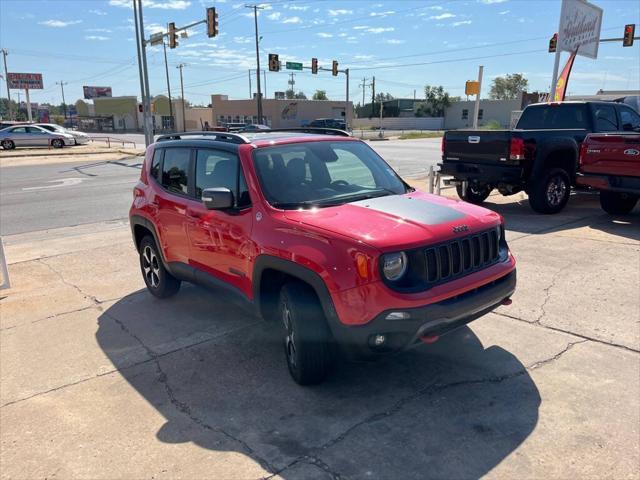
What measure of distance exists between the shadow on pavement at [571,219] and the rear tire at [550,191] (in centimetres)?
17

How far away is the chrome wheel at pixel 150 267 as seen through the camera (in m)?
5.64

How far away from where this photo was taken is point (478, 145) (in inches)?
378

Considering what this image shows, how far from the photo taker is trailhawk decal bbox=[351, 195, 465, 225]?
3561 mm

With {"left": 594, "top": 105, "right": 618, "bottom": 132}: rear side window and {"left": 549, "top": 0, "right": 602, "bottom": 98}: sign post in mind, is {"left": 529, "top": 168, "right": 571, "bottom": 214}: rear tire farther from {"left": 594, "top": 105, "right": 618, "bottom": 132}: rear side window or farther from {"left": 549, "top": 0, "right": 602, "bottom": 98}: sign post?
{"left": 549, "top": 0, "right": 602, "bottom": 98}: sign post

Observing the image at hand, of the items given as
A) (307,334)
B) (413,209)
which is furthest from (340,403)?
(413,209)

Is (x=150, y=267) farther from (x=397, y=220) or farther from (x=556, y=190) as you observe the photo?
(x=556, y=190)

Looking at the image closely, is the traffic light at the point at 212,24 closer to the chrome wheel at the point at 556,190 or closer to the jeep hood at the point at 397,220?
the chrome wheel at the point at 556,190

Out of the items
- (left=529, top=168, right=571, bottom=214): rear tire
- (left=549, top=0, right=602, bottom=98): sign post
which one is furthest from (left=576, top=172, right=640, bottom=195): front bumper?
(left=549, top=0, right=602, bottom=98): sign post

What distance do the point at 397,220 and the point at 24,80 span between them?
86873 mm

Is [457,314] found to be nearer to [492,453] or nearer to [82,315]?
[492,453]

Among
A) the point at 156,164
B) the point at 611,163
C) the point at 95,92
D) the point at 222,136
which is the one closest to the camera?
the point at 222,136

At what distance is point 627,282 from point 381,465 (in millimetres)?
4307

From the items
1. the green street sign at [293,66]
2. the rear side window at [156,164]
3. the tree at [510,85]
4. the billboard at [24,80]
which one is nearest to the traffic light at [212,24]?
the green street sign at [293,66]

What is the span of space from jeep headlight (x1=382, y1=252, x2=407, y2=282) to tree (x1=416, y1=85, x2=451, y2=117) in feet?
290
